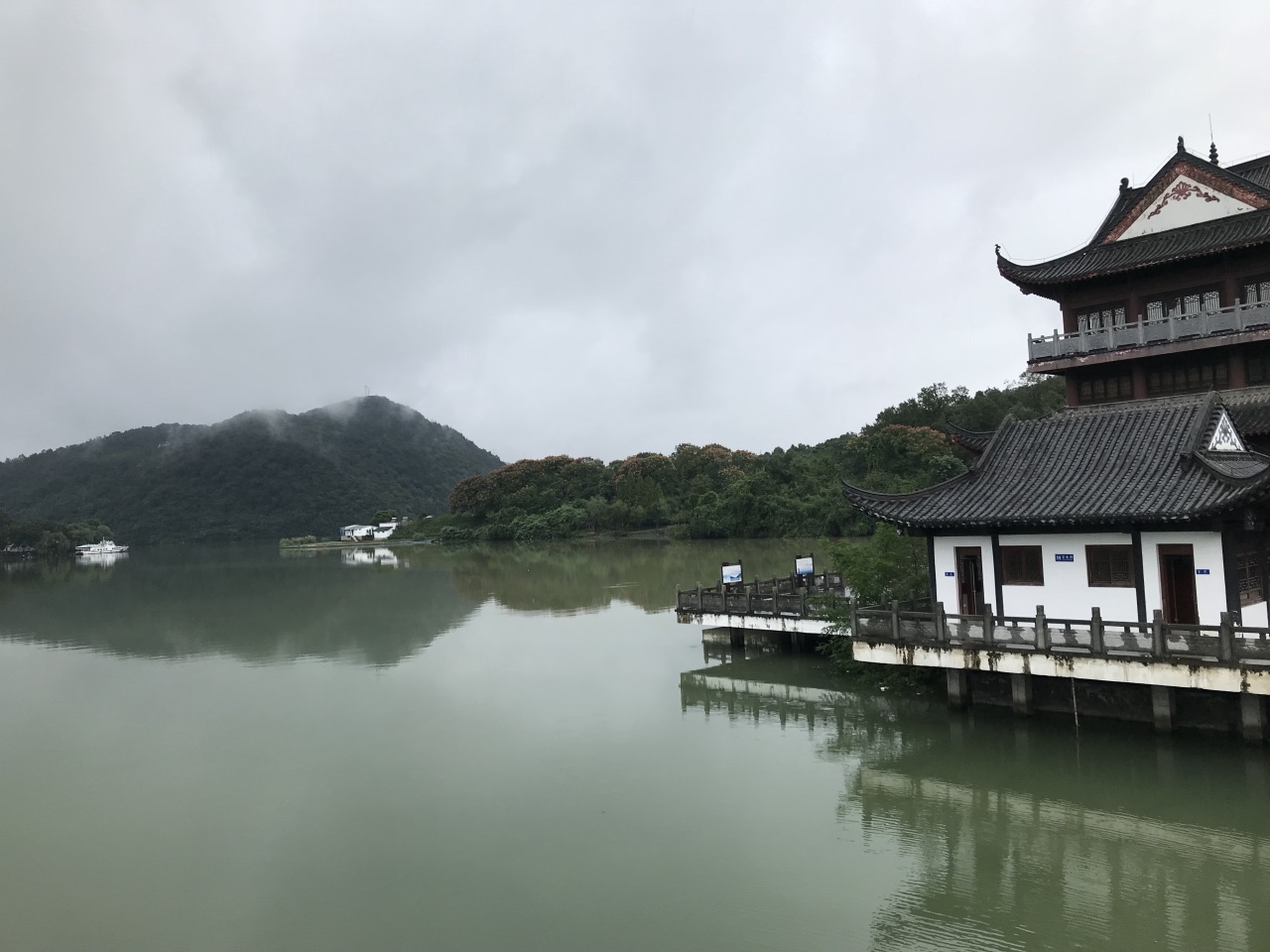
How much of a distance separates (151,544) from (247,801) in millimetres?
124674

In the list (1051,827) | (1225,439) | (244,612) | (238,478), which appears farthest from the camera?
(238,478)

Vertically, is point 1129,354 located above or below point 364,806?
above

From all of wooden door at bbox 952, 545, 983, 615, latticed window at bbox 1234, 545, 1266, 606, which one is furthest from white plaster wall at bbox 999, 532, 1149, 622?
latticed window at bbox 1234, 545, 1266, 606

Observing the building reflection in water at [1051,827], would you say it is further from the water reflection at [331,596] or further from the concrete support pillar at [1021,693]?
the water reflection at [331,596]

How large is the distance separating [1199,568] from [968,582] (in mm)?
3671

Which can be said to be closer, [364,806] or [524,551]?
[364,806]

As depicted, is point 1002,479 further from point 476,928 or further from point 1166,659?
point 476,928

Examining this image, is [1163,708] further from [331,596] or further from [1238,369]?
[331,596]

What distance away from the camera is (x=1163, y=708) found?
43.4ft

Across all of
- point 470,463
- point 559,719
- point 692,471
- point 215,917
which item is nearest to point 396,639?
point 559,719

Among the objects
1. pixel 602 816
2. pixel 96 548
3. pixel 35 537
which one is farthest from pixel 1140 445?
pixel 96 548

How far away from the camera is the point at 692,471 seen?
84938mm

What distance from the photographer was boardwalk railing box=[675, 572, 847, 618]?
20.0 meters

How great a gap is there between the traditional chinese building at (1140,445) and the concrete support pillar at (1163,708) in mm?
1150
